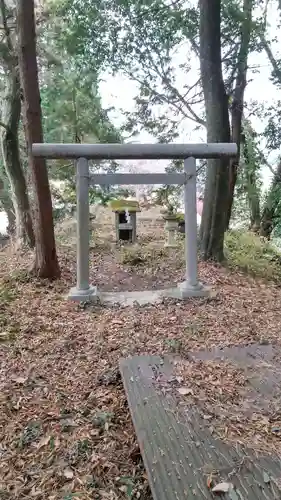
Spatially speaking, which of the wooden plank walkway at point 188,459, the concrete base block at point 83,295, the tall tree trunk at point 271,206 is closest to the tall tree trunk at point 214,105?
the concrete base block at point 83,295

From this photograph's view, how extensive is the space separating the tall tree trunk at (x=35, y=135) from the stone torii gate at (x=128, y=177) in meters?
0.40

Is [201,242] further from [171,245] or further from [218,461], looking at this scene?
[218,461]

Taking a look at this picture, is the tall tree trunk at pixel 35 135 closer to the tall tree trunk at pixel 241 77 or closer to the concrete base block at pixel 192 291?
the concrete base block at pixel 192 291

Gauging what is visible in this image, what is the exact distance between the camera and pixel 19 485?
1.54 metres

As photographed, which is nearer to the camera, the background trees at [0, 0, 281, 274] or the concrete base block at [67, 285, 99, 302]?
the concrete base block at [67, 285, 99, 302]

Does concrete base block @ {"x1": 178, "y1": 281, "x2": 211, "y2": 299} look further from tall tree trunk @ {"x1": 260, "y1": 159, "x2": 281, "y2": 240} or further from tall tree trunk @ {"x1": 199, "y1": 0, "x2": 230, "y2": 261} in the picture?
tall tree trunk @ {"x1": 260, "y1": 159, "x2": 281, "y2": 240}

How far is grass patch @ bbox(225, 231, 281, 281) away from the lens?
202 inches

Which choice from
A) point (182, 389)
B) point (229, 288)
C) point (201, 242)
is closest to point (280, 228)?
point (201, 242)

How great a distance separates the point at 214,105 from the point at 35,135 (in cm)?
228

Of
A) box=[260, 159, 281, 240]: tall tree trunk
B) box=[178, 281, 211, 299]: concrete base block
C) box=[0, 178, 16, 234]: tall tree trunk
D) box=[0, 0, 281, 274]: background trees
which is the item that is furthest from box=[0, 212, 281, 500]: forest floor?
box=[0, 178, 16, 234]: tall tree trunk

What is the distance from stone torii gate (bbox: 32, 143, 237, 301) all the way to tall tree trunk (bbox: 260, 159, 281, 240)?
4703mm

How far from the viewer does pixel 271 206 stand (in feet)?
27.6

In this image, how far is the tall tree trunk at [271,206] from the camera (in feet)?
26.6

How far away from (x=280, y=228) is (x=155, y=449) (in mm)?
7819
